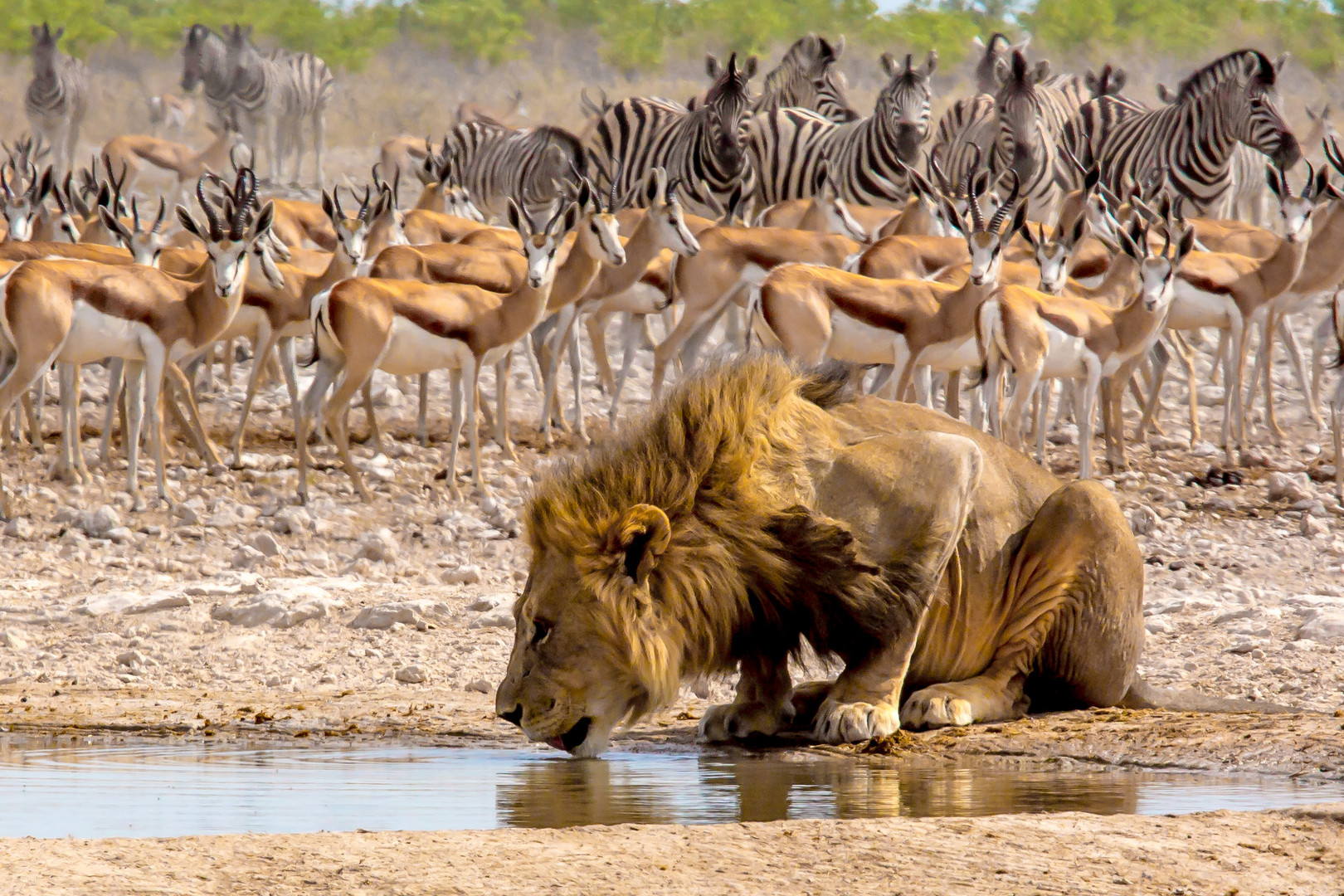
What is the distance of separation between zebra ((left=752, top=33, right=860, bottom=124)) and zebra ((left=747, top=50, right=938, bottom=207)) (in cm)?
284

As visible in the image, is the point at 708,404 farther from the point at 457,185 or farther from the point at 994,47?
the point at 994,47

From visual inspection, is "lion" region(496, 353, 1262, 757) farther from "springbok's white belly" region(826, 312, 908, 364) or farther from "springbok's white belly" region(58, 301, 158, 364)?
"springbok's white belly" region(826, 312, 908, 364)

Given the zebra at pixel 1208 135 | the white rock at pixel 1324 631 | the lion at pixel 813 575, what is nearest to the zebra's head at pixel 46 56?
the zebra at pixel 1208 135

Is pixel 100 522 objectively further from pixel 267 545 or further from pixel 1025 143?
pixel 1025 143

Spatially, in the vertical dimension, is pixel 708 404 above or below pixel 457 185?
below

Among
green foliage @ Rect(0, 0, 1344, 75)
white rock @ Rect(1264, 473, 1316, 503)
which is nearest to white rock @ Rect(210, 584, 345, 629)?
white rock @ Rect(1264, 473, 1316, 503)

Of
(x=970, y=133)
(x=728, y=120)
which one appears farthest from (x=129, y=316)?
(x=970, y=133)

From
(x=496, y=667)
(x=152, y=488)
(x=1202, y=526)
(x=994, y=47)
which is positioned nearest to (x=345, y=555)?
(x=152, y=488)

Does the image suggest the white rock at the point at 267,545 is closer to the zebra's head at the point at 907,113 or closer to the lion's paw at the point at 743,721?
the lion's paw at the point at 743,721

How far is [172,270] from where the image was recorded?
1655 cm

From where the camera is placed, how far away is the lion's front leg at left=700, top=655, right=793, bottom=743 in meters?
5.91

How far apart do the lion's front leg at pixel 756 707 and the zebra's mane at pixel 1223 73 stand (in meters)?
18.1

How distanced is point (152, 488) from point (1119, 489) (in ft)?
22.0

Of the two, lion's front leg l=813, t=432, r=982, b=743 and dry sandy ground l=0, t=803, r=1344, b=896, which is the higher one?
lion's front leg l=813, t=432, r=982, b=743
